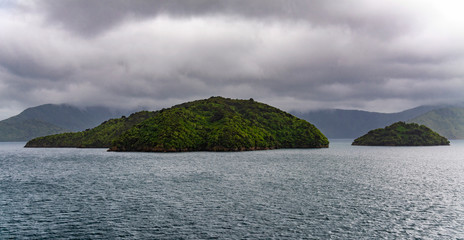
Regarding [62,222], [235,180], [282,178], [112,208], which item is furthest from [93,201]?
[282,178]

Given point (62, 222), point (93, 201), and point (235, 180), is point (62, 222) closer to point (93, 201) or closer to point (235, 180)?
point (93, 201)

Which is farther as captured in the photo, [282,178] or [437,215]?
[282,178]

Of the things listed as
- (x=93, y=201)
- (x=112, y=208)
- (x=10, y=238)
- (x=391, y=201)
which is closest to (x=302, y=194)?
(x=391, y=201)

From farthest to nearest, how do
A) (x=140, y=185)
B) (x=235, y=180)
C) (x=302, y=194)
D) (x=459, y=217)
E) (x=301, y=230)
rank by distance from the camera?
(x=235, y=180) < (x=140, y=185) < (x=302, y=194) < (x=459, y=217) < (x=301, y=230)

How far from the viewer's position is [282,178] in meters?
93.3

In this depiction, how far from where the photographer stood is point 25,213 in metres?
50.8

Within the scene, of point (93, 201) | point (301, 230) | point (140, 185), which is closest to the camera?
point (301, 230)

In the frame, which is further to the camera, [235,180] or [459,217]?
[235,180]

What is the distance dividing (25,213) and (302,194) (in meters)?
53.5

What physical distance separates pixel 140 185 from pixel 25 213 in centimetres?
3137

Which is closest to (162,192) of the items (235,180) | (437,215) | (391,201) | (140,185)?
(140,185)

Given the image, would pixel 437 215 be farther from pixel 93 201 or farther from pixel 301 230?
pixel 93 201

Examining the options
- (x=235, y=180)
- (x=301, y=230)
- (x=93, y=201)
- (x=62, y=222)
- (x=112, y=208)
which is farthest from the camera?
(x=235, y=180)

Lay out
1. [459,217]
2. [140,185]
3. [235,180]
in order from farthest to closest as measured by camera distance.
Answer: [235,180] → [140,185] → [459,217]
